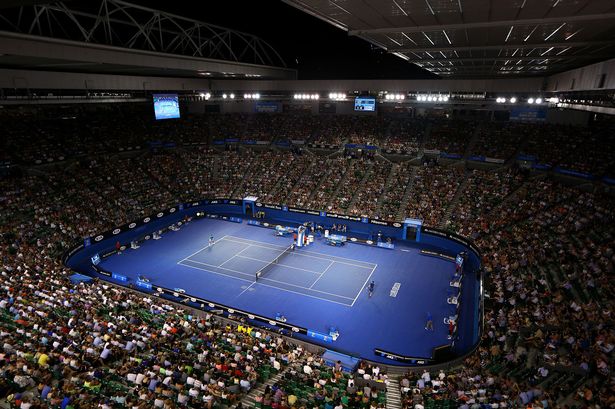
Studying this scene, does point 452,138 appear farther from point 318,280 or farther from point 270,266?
point 270,266

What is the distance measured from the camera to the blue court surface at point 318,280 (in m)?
A: 23.6

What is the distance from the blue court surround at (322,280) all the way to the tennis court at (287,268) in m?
0.08

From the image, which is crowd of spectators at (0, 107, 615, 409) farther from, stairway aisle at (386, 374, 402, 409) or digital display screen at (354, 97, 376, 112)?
digital display screen at (354, 97, 376, 112)

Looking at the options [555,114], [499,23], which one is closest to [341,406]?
[499,23]

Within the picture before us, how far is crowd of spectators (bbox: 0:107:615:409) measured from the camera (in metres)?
14.9

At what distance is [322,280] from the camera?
3006 centimetres

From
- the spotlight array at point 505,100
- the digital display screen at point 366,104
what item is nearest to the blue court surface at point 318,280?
the digital display screen at point 366,104

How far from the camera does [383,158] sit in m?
49.2

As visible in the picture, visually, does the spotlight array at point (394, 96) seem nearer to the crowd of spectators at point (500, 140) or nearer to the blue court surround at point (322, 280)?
the crowd of spectators at point (500, 140)

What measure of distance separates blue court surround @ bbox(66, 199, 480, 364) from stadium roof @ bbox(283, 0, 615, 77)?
52.9ft

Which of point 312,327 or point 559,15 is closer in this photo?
point 559,15

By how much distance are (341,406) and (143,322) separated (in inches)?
510

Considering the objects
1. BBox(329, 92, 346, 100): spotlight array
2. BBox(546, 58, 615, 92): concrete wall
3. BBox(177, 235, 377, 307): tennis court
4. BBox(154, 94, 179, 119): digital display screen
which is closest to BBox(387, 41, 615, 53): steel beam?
BBox(546, 58, 615, 92): concrete wall

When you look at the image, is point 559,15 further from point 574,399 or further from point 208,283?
point 208,283
